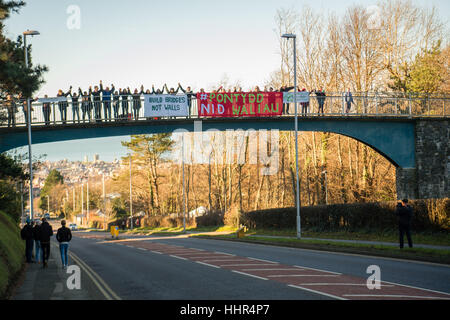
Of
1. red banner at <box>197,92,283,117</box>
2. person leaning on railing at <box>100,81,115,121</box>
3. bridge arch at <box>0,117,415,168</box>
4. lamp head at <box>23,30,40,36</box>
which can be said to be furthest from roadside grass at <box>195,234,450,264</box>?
lamp head at <box>23,30,40,36</box>

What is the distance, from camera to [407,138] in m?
37.5

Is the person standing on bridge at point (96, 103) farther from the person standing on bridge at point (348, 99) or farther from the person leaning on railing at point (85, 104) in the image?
the person standing on bridge at point (348, 99)

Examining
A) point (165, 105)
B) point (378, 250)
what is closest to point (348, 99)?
point (165, 105)

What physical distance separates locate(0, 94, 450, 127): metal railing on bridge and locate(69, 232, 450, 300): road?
47.8 feet

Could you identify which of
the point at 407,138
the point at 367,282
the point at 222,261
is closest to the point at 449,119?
the point at 407,138

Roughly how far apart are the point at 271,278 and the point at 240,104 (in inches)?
861

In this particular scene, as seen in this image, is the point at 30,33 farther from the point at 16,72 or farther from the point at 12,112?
the point at 16,72

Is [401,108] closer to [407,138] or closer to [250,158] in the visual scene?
[407,138]

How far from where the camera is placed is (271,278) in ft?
44.4

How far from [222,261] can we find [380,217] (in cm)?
1079

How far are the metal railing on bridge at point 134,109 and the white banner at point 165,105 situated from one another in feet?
1.62

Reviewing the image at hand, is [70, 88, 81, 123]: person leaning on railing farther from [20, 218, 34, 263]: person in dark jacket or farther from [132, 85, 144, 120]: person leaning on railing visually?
[20, 218, 34, 263]: person in dark jacket
